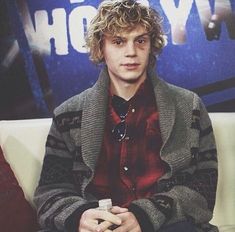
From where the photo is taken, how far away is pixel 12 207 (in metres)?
1.89

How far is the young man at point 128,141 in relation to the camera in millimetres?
1814

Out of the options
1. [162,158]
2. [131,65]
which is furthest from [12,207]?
[131,65]

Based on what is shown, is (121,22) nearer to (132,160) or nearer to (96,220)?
(132,160)

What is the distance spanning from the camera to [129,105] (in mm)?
1932

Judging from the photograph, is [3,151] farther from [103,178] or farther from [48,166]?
[103,178]

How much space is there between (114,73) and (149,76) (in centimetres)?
14

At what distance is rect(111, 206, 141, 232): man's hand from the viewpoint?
164cm

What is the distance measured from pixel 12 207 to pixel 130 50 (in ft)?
2.48

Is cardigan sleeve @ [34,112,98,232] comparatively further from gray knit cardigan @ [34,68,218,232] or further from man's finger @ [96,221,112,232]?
man's finger @ [96,221,112,232]

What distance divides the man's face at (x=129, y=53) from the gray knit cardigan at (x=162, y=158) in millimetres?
78

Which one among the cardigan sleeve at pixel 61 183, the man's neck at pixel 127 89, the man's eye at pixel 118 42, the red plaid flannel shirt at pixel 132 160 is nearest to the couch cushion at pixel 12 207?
the cardigan sleeve at pixel 61 183

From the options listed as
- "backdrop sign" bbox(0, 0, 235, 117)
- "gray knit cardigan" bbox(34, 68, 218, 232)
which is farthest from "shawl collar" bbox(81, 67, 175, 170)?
"backdrop sign" bbox(0, 0, 235, 117)

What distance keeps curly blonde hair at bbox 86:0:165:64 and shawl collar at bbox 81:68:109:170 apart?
154 mm

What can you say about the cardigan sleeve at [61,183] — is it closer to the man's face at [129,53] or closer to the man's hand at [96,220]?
the man's hand at [96,220]
